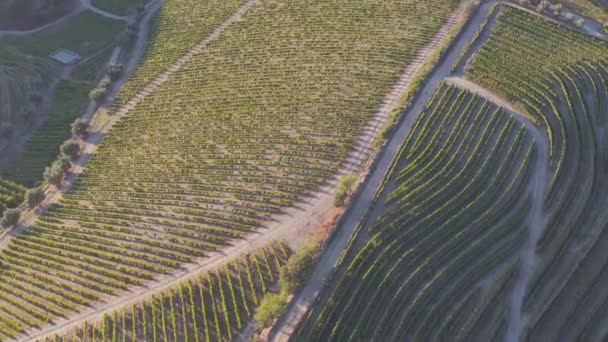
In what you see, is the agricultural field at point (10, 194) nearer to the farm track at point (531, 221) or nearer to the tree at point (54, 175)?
the tree at point (54, 175)

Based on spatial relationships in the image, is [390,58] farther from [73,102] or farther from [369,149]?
[73,102]

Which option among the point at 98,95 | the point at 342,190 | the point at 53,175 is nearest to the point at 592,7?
the point at 342,190

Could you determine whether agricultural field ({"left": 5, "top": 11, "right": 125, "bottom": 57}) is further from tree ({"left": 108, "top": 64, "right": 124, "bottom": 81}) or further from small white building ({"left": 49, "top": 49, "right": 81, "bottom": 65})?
tree ({"left": 108, "top": 64, "right": 124, "bottom": 81})

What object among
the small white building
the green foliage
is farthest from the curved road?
the small white building

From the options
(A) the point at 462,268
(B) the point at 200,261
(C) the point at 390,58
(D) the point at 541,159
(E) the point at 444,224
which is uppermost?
(C) the point at 390,58

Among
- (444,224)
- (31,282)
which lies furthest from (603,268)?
(31,282)
